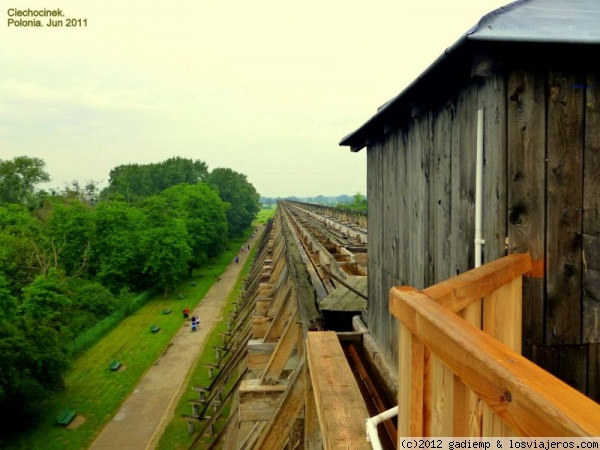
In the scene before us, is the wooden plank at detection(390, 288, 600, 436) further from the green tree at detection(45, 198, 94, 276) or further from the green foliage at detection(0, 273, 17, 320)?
the green tree at detection(45, 198, 94, 276)

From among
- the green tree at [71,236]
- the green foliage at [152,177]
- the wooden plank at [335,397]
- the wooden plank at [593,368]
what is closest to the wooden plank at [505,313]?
the wooden plank at [593,368]

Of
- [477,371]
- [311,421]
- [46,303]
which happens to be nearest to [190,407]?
[46,303]

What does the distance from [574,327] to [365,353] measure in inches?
113

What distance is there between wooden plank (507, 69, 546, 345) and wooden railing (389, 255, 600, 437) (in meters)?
0.10

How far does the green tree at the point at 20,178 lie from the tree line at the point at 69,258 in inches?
→ 4.7

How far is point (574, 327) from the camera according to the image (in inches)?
92.7

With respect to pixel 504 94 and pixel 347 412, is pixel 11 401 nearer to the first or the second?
pixel 347 412

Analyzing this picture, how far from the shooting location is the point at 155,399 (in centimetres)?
1783

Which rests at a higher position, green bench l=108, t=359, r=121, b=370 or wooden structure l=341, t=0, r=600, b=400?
wooden structure l=341, t=0, r=600, b=400

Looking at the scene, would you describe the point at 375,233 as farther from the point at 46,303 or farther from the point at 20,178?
the point at 20,178

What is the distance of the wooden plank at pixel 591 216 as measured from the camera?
90.3 inches

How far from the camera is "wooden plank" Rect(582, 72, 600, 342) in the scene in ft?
7.52

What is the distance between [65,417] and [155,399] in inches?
124

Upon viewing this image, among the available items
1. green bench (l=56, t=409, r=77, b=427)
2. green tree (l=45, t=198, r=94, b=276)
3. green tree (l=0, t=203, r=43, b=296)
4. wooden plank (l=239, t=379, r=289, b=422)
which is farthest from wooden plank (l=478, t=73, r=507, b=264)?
green tree (l=45, t=198, r=94, b=276)
